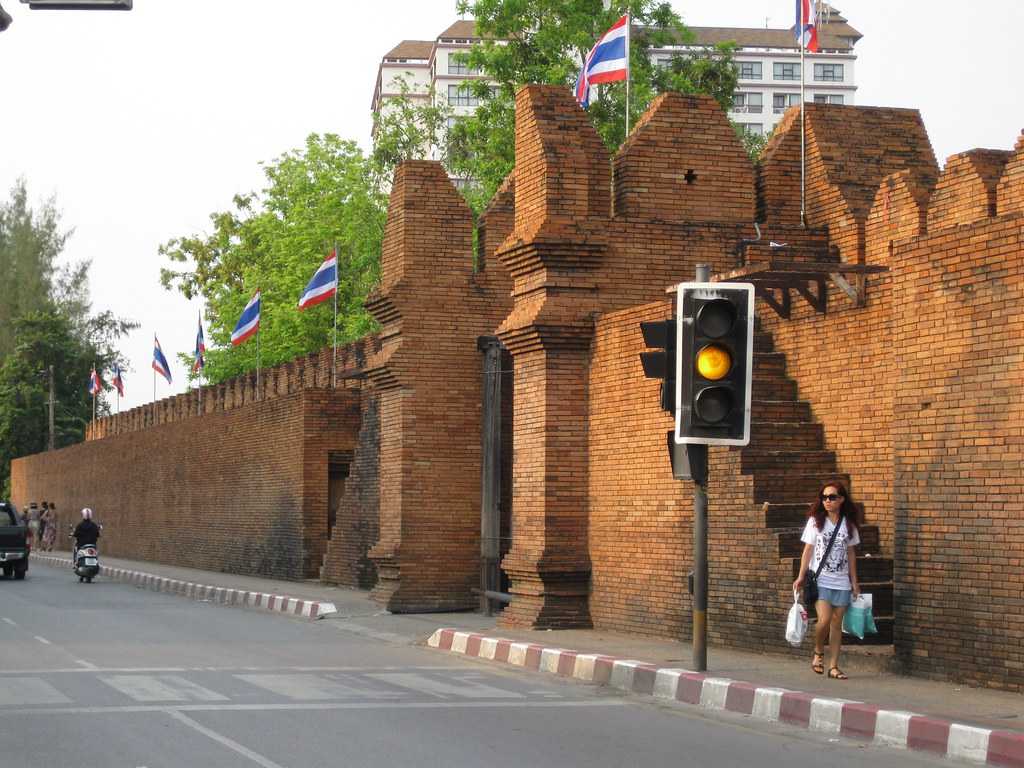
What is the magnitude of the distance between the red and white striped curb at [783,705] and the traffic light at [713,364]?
A: 194cm

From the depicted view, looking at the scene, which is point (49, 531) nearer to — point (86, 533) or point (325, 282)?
point (86, 533)

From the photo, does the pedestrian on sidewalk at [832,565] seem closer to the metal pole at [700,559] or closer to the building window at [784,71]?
the metal pole at [700,559]

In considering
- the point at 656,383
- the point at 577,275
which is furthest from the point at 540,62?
the point at 656,383

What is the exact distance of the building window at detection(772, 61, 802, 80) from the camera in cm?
13700

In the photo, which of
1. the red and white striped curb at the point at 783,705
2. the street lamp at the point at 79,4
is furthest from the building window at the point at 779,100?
the street lamp at the point at 79,4

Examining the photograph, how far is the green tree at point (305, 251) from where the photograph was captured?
186 ft

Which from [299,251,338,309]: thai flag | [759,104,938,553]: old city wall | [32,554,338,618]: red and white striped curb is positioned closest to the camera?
[759,104,938,553]: old city wall

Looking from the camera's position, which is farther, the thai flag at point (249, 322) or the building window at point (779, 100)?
the building window at point (779, 100)

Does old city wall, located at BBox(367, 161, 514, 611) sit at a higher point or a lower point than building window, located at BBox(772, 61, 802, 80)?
lower

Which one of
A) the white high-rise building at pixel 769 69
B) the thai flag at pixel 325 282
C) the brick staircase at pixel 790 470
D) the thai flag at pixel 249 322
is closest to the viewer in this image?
the brick staircase at pixel 790 470

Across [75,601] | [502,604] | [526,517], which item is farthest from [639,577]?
[75,601]

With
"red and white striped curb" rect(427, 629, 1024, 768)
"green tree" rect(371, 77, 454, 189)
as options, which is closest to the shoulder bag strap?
"red and white striped curb" rect(427, 629, 1024, 768)

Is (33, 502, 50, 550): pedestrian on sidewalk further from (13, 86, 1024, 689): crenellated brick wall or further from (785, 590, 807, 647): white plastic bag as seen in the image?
(785, 590, 807, 647): white plastic bag

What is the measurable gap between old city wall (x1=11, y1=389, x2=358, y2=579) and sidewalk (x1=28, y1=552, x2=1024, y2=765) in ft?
31.5
